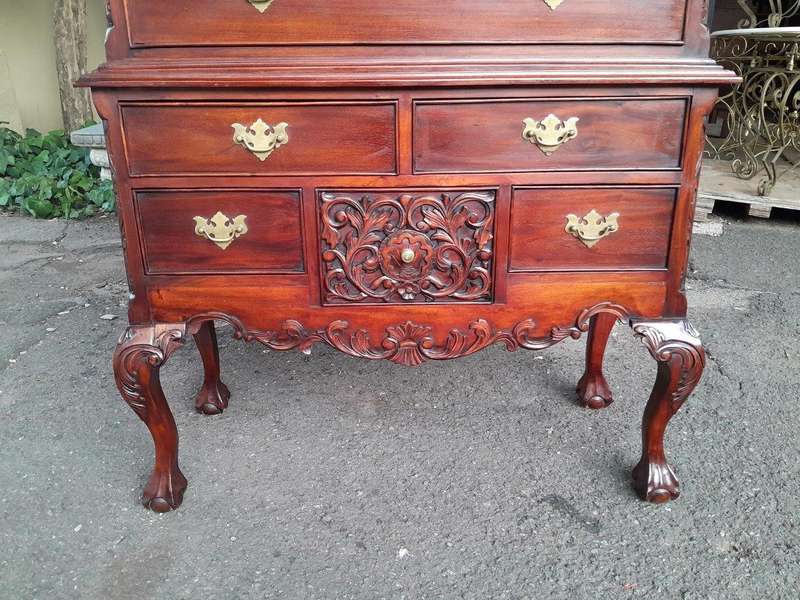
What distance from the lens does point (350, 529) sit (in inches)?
63.1

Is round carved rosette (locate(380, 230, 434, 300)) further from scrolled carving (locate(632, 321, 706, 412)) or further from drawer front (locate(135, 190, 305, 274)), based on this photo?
scrolled carving (locate(632, 321, 706, 412))

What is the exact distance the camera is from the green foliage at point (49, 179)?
4.16 m

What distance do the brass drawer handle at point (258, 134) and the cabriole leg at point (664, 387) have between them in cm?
88

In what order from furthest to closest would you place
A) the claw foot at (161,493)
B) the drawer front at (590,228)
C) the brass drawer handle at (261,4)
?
the claw foot at (161,493)
the drawer front at (590,228)
the brass drawer handle at (261,4)

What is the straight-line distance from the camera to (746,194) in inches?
147

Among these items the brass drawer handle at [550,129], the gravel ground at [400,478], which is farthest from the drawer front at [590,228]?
the gravel ground at [400,478]

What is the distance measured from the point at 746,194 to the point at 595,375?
2.24 metres

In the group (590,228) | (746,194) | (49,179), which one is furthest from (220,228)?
(49,179)

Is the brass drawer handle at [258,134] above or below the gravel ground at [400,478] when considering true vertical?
above

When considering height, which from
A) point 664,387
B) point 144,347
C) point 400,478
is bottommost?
point 400,478

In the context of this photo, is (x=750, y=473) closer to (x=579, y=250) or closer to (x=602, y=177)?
(x=579, y=250)

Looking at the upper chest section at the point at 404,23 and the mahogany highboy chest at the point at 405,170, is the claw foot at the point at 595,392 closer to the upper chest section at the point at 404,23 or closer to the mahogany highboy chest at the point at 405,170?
the mahogany highboy chest at the point at 405,170

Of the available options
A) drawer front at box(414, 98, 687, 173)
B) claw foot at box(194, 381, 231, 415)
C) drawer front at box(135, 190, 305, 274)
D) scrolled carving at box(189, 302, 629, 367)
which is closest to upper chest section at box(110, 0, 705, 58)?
drawer front at box(414, 98, 687, 173)

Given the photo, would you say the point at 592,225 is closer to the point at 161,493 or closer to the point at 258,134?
the point at 258,134
